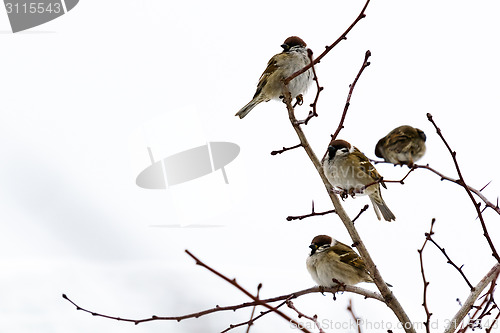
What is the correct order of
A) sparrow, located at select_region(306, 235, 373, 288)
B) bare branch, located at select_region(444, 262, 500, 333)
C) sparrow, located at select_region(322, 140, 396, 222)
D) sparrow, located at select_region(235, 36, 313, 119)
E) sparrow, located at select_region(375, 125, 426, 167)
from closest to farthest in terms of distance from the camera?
bare branch, located at select_region(444, 262, 500, 333), sparrow, located at select_region(375, 125, 426, 167), sparrow, located at select_region(322, 140, 396, 222), sparrow, located at select_region(306, 235, 373, 288), sparrow, located at select_region(235, 36, 313, 119)

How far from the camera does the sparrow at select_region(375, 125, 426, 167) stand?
218 centimetres

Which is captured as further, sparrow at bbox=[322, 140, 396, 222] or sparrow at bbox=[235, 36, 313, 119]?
sparrow at bbox=[235, 36, 313, 119]

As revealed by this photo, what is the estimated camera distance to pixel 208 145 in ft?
17.0

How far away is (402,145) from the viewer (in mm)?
2186

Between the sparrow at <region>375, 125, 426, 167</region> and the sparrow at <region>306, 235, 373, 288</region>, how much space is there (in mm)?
901

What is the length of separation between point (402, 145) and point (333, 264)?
1031mm

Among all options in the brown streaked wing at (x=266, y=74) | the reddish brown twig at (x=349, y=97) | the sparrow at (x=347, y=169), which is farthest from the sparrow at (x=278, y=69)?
the reddish brown twig at (x=349, y=97)

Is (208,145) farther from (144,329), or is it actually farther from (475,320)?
(475,320)

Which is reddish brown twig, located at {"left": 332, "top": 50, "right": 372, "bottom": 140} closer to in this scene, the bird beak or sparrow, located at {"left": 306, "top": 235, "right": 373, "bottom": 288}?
the bird beak

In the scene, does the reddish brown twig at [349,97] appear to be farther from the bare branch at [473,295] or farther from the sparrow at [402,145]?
the bare branch at [473,295]

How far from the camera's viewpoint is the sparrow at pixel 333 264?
9.88ft

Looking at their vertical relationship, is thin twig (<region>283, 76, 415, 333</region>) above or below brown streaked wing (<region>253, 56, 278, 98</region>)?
below

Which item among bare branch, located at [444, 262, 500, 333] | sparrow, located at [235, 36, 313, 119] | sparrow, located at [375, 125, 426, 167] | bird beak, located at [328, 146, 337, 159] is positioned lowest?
bare branch, located at [444, 262, 500, 333]

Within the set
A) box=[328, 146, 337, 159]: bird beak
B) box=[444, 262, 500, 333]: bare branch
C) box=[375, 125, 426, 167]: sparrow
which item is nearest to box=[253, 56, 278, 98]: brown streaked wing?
box=[328, 146, 337, 159]: bird beak
